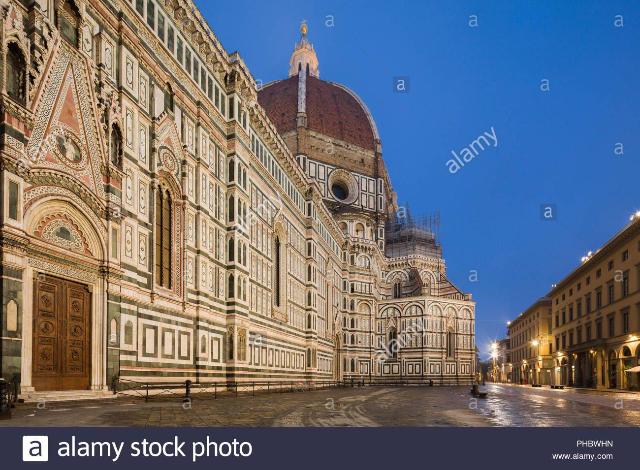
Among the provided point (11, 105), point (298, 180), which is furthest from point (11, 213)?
point (298, 180)

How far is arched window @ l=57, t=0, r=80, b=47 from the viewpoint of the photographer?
22.9 m

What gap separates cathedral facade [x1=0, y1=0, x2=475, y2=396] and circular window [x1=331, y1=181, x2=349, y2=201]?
124 ft

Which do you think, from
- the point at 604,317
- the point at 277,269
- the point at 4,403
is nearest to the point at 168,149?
the point at 4,403

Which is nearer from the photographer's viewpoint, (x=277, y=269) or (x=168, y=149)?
(x=168, y=149)

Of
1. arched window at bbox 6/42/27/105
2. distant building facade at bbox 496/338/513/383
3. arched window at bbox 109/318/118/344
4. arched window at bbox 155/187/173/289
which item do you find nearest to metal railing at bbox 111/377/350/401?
arched window at bbox 109/318/118/344

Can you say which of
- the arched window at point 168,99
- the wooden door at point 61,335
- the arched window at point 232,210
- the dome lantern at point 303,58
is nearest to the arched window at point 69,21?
the arched window at point 168,99

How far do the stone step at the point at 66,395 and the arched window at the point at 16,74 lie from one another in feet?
31.3

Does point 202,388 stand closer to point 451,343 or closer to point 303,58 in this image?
point 451,343

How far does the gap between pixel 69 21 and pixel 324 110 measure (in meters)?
85.3

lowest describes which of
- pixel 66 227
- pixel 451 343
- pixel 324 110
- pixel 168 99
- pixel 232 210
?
pixel 451 343

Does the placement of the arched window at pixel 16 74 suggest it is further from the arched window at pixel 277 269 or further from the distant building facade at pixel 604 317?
the distant building facade at pixel 604 317

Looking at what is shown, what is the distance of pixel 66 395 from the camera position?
2102cm

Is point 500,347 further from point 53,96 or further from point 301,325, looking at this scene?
point 53,96

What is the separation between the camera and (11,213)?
62.9 ft
